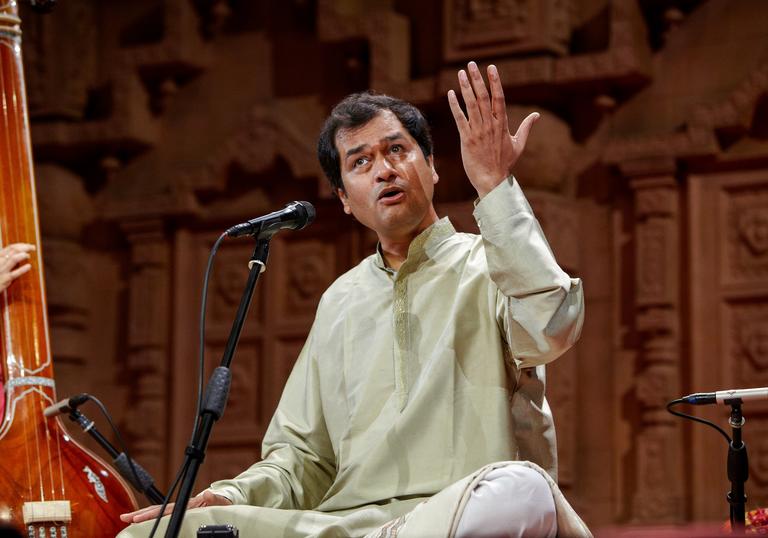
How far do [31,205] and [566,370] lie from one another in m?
2.83

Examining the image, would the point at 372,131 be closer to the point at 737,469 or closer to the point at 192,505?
the point at 192,505

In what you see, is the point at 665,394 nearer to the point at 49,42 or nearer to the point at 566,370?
the point at 566,370

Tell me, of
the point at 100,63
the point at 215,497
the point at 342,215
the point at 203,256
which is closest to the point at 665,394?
the point at 342,215

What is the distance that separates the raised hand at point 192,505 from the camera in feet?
9.74

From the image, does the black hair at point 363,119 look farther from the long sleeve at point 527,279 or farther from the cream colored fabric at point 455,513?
the cream colored fabric at point 455,513

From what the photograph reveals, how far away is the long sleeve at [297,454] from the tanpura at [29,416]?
54cm

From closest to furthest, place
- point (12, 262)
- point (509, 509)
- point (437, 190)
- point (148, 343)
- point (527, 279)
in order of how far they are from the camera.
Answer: point (509, 509) → point (527, 279) → point (12, 262) → point (437, 190) → point (148, 343)

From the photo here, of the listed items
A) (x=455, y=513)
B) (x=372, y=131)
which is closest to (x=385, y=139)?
(x=372, y=131)

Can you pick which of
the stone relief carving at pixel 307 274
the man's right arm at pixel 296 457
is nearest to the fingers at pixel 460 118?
the man's right arm at pixel 296 457

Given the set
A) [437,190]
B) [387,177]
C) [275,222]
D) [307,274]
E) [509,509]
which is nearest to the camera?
[509,509]

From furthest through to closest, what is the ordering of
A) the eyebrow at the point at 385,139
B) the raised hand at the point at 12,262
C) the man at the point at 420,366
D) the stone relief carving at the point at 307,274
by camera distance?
the stone relief carving at the point at 307,274
the raised hand at the point at 12,262
the eyebrow at the point at 385,139
the man at the point at 420,366

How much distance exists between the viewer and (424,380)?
307cm

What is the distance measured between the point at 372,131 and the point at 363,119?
0.05m

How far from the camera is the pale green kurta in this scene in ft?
9.25
